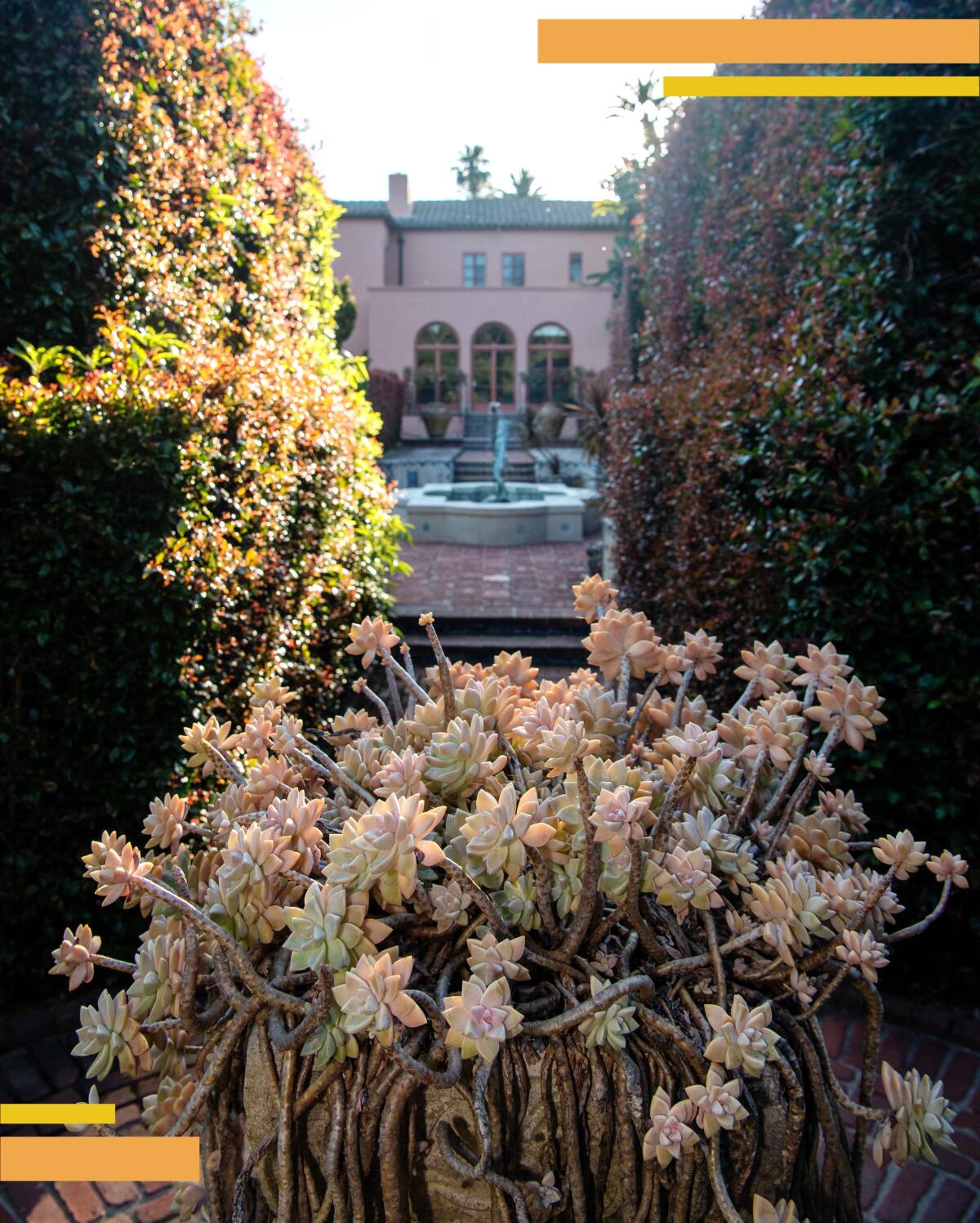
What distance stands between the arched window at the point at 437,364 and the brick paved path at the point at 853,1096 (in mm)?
29895

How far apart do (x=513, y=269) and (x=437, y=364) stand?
5.81m

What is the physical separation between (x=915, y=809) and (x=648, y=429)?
3762 mm

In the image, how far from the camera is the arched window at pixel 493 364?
107 ft

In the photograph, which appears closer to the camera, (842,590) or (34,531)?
(34,531)

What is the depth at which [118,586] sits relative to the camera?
3.62 m

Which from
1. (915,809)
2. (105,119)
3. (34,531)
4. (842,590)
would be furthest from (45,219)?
(915,809)

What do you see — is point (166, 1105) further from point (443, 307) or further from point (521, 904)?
point (443, 307)

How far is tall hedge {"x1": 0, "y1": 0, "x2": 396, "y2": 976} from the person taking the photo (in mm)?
3547

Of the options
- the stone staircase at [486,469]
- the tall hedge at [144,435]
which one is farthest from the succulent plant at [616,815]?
the stone staircase at [486,469]

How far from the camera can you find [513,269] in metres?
34.9

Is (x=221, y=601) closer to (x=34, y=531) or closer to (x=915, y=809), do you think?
(x=34, y=531)

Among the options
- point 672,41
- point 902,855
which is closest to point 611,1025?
point 902,855

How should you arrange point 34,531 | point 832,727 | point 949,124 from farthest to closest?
point 949,124 < point 34,531 < point 832,727

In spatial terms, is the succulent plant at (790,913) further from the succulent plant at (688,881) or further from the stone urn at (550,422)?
the stone urn at (550,422)
